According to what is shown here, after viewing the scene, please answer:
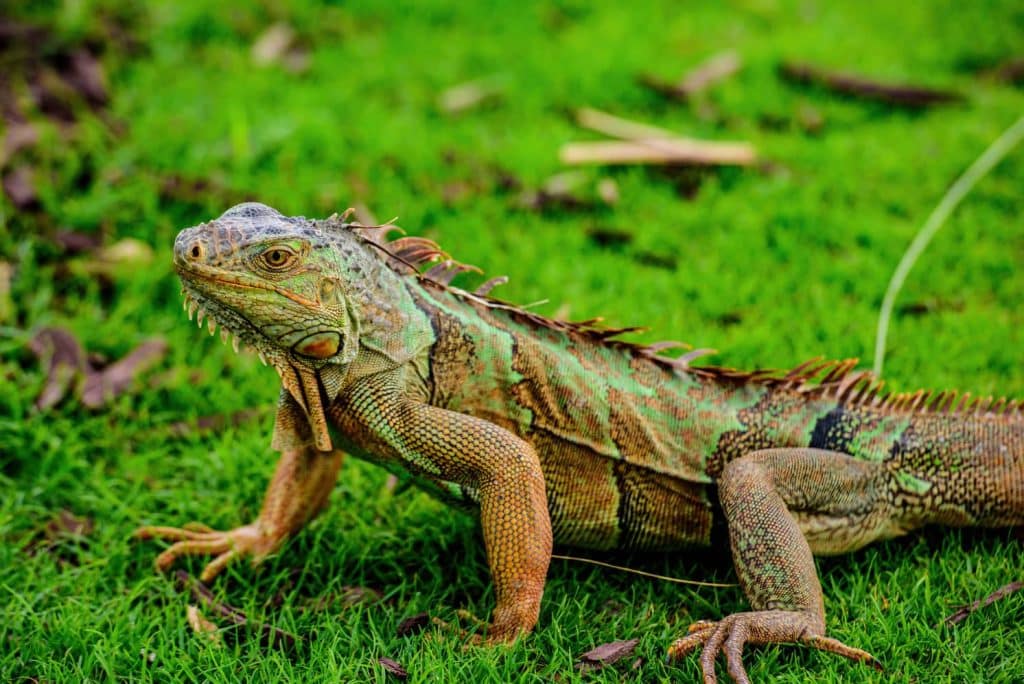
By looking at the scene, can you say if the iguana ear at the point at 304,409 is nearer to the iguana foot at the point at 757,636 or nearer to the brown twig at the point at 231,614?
the brown twig at the point at 231,614

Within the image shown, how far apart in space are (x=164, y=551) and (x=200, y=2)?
655 centimetres

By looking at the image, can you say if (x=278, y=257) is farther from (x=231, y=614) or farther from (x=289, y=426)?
(x=231, y=614)

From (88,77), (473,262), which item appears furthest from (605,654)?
(88,77)

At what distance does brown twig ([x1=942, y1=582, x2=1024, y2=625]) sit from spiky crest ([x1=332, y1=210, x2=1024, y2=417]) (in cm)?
75

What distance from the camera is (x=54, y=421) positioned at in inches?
211

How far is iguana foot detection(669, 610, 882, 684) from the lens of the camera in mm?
3842

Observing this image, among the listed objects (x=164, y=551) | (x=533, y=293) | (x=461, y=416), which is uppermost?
(x=461, y=416)

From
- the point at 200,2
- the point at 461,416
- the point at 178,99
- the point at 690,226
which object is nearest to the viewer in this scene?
the point at 461,416

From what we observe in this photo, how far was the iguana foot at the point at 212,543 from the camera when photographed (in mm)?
4562

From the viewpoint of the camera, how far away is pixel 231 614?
169 inches

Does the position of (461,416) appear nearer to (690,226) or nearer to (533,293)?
(533,293)

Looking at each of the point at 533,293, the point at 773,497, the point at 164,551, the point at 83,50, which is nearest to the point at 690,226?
the point at 533,293

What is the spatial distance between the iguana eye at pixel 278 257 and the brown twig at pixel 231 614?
1447 millimetres

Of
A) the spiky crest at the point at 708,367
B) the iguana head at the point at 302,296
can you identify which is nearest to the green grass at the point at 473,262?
the spiky crest at the point at 708,367
